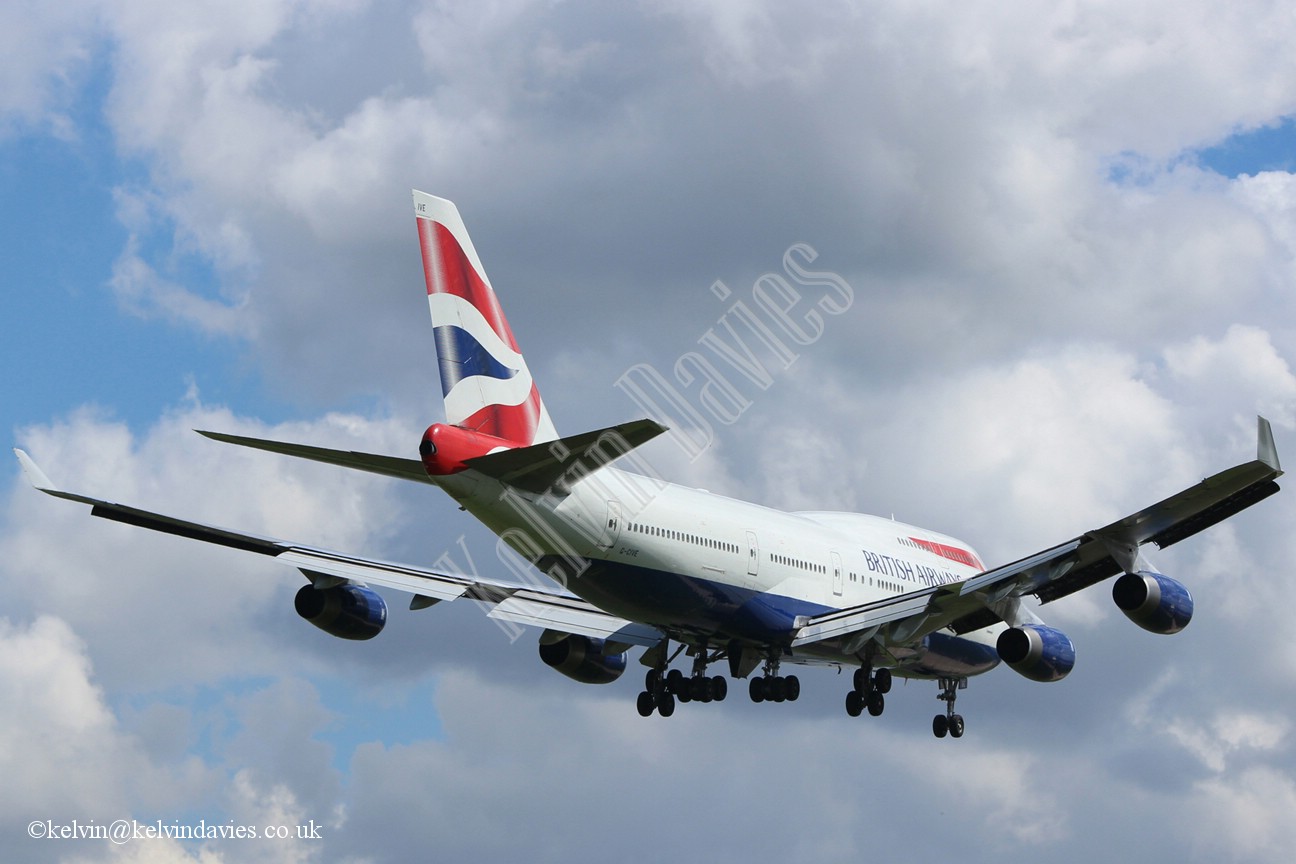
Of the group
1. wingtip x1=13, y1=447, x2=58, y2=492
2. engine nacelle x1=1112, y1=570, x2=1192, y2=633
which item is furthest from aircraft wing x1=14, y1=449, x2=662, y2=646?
engine nacelle x1=1112, y1=570, x2=1192, y2=633

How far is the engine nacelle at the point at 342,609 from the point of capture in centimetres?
3234

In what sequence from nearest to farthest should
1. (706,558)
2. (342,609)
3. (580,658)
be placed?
(706,558) → (342,609) → (580,658)

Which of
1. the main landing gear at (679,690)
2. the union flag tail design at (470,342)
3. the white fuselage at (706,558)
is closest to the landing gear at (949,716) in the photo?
the white fuselage at (706,558)

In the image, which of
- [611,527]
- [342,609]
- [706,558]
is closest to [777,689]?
[706,558]

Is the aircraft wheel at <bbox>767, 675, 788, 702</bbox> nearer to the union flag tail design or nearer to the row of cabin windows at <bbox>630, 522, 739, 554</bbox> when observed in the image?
the row of cabin windows at <bbox>630, 522, 739, 554</bbox>

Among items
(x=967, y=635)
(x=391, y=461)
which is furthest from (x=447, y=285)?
(x=967, y=635)

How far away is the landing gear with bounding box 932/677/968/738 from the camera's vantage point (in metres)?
38.4

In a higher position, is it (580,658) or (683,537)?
(580,658)

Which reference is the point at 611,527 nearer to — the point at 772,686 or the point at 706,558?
the point at 706,558

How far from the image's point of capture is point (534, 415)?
30016 mm

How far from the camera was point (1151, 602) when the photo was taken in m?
29.1

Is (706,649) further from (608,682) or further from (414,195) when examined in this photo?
(414,195)

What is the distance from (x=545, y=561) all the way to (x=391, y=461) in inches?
153

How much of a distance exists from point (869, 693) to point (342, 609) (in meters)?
11.5
